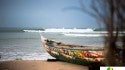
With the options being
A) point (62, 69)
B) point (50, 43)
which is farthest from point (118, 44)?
point (50, 43)

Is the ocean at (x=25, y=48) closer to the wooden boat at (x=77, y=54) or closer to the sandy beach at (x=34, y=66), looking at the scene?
the wooden boat at (x=77, y=54)

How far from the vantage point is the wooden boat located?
607 centimetres

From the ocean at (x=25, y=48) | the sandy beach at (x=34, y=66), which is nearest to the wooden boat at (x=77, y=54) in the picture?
the sandy beach at (x=34, y=66)

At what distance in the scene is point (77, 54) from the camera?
635 centimetres

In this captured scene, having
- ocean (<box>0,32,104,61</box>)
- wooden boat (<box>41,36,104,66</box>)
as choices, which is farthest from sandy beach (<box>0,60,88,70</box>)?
ocean (<box>0,32,104,61</box>)

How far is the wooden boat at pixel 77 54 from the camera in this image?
607 centimetres

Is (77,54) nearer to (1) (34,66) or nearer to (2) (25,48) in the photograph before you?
(1) (34,66)

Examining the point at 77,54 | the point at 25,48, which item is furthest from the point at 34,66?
the point at 25,48

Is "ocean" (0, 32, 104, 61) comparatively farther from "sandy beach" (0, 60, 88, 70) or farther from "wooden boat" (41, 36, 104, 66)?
"sandy beach" (0, 60, 88, 70)

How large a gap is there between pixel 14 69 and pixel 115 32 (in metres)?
4.40

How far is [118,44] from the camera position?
63.4 inches

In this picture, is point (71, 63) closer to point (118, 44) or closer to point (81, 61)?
point (81, 61)

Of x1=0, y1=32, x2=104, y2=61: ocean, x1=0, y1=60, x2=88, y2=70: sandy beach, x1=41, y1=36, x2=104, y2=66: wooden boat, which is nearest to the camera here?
x1=0, y1=60, x2=88, y2=70: sandy beach

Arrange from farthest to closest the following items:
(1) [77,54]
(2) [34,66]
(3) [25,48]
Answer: (3) [25,48], (1) [77,54], (2) [34,66]
